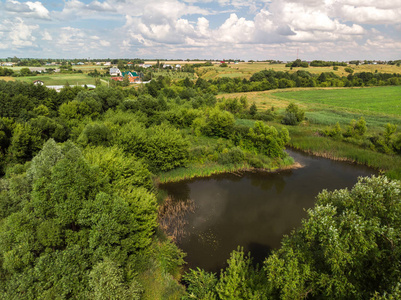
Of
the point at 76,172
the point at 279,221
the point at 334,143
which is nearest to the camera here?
the point at 76,172

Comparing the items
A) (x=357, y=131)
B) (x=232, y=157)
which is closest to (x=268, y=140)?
(x=232, y=157)

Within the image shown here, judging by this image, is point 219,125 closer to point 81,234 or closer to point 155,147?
point 155,147

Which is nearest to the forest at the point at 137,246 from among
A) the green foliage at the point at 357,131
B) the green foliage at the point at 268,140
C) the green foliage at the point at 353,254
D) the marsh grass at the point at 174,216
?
the green foliage at the point at 353,254

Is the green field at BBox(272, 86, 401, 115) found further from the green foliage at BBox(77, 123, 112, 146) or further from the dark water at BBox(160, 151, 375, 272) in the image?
the green foliage at BBox(77, 123, 112, 146)

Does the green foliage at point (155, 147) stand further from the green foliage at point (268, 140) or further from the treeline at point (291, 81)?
the treeline at point (291, 81)

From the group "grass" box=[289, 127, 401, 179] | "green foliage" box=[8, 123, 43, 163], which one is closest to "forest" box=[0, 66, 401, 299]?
"green foliage" box=[8, 123, 43, 163]

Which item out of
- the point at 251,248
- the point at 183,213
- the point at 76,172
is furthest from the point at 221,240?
the point at 76,172

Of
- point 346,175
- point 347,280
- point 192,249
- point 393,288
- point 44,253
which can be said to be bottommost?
point 192,249

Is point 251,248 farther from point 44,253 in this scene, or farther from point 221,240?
point 44,253
